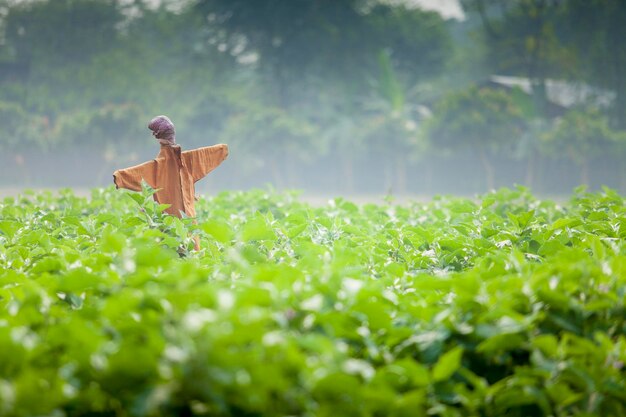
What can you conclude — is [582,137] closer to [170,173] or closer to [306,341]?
[170,173]

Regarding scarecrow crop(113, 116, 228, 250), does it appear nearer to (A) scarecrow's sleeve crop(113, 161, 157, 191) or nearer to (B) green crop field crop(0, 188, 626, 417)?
(A) scarecrow's sleeve crop(113, 161, 157, 191)

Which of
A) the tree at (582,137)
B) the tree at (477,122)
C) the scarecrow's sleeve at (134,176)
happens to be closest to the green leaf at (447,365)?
the scarecrow's sleeve at (134,176)

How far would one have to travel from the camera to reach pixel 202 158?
5.06 m

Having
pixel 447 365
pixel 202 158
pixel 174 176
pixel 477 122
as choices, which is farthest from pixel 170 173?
pixel 477 122

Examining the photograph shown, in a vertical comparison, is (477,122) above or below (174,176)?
above

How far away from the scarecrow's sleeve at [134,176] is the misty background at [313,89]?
29584mm

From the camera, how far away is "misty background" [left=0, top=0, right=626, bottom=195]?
36.5 m

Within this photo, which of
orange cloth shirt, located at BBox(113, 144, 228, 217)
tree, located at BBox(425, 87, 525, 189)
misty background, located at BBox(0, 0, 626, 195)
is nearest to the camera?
orange cloth shirt, located at BBox(113, 144, 228, 217)

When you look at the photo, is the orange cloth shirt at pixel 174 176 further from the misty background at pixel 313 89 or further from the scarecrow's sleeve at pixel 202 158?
the misty background at pixel 313 89

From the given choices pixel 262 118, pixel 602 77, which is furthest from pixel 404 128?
pixel 602 77

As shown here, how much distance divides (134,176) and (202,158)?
2.11ft

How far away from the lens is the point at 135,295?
1533mm

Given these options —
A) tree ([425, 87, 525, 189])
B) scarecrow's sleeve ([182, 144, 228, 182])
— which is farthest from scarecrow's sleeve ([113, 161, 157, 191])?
tree ([425, 87, 525, 189])

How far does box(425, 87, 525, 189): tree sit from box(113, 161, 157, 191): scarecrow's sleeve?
2929 centimetres
